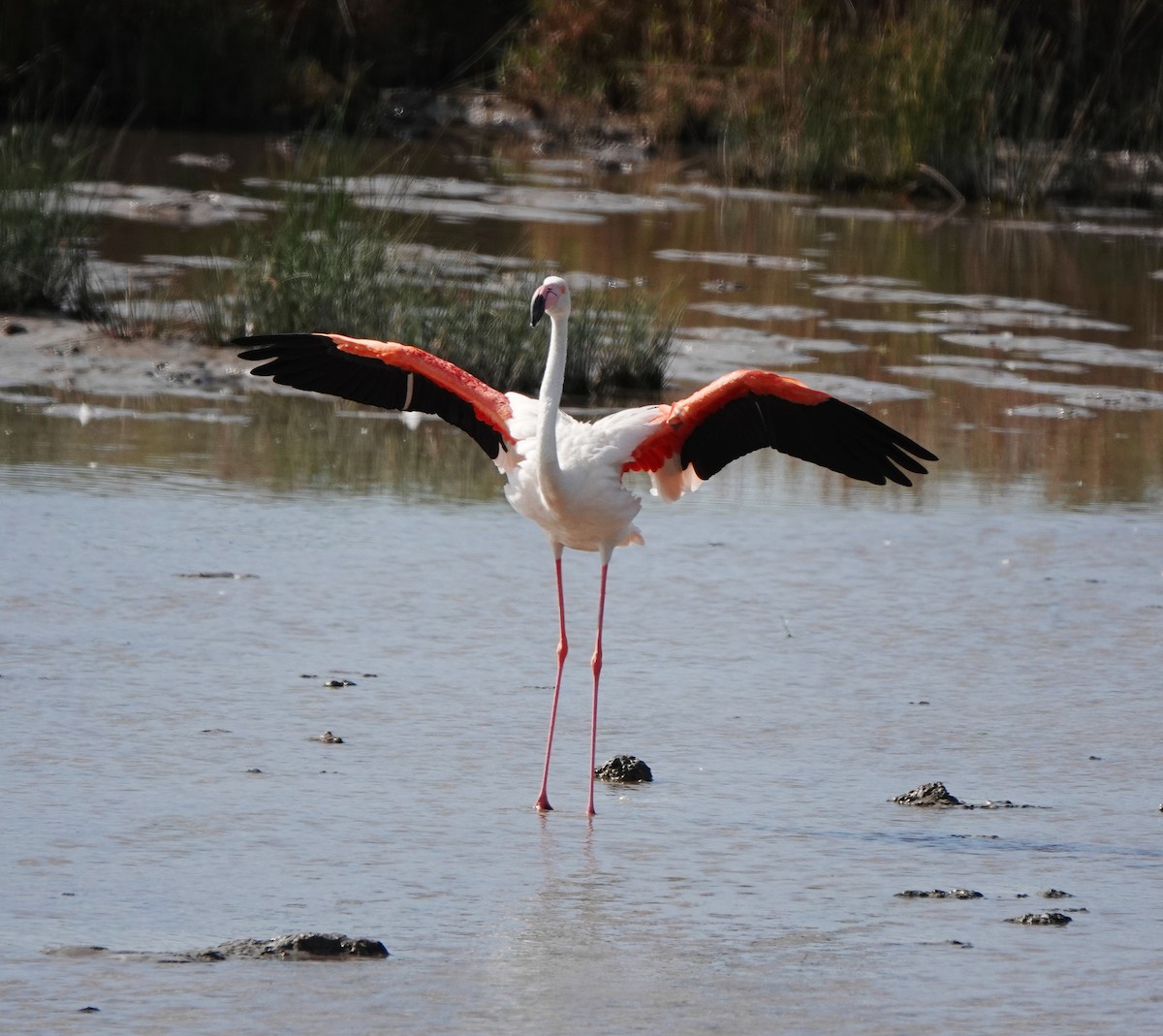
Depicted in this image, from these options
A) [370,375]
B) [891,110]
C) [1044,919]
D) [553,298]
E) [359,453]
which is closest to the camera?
[1044,919]

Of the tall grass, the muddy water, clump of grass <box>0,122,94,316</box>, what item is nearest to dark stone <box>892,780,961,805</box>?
the muddy water

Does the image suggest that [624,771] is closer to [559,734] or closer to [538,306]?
[559,734]

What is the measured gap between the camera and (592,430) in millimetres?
6129

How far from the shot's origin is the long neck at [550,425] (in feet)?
19.0

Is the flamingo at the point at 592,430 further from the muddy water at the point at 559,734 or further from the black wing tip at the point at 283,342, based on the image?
the muddy water at the point at 559,734

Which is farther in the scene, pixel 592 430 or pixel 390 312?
pixel 390 312

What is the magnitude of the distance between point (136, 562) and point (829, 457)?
2.94 metres

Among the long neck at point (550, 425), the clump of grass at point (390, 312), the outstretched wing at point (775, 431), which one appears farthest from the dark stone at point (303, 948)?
the clump of grass at point (390, 312)

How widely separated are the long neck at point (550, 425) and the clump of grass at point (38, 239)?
7102mm

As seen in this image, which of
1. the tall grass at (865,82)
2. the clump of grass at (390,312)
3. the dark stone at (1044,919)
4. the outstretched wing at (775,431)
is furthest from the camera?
the tall grass at (865,82)

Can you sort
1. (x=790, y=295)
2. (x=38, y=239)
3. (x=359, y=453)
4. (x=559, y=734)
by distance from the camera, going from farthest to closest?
(x=790, y=295) → (x=38, y=239) → (x=359, y=453) → (x=559, y=734)

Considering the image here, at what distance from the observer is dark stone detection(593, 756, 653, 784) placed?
18.9 ft

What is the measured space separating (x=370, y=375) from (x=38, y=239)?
256 inches

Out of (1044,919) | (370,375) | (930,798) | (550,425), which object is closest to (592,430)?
(550,425)
